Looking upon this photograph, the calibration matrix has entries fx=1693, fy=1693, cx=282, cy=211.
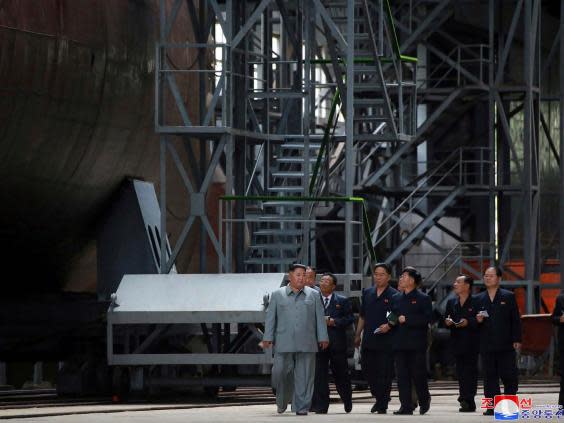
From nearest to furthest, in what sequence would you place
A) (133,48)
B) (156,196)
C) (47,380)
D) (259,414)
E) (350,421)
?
(350,421) < (259,414) < (133,48) < (156,196) < (47,380)

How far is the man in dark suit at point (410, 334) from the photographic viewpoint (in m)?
20.2

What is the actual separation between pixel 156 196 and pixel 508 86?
1390 centimetres

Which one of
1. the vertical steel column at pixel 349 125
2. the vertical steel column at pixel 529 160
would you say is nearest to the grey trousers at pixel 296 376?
the vertical steel column at pixel 349 125

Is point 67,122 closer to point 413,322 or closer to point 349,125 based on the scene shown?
point 349,125

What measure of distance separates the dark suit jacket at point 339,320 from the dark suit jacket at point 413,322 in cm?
96

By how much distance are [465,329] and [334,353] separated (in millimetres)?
1645

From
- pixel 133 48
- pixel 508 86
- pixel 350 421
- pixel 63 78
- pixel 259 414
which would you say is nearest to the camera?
pixel 350 421

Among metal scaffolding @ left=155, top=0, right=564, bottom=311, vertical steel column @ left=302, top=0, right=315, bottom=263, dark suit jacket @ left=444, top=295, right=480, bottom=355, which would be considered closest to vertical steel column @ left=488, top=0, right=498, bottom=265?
metal scaffolding @ left=155, top=0, right=564, bottom=311

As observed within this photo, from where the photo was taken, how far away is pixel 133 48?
25.1m

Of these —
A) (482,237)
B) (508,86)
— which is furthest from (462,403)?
(482,237)

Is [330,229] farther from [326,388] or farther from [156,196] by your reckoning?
[326,388]

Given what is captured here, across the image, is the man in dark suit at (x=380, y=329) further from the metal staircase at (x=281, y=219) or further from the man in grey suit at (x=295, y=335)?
the metal staircase at (x=281, y=219)

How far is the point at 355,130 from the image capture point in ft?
131

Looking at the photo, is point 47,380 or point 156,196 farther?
point 47,380
